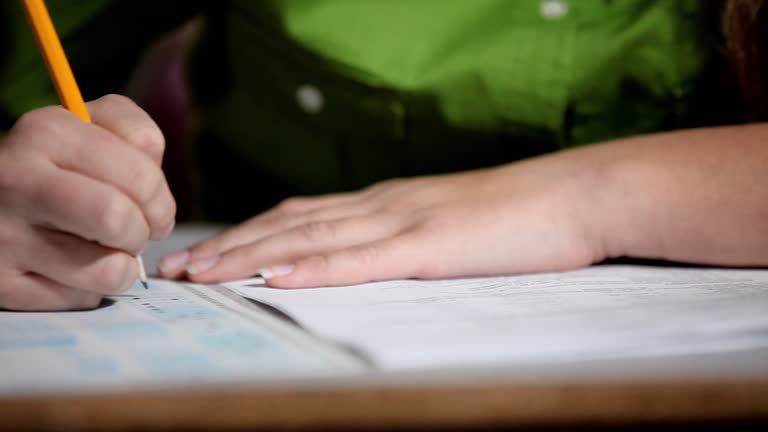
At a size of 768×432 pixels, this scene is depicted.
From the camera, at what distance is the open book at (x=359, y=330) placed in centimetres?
24

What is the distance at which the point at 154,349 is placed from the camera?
0.86ft

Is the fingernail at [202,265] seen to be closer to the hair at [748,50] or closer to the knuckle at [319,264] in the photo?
the knuckle at [319,264]

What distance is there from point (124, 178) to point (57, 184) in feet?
0.09

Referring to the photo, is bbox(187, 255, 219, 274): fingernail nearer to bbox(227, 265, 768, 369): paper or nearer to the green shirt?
bbox(227, 265, 768, 369): paper

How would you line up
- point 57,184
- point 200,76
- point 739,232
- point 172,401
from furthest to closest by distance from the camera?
point 200,76, point 739,232, point 57,184, point 172,401

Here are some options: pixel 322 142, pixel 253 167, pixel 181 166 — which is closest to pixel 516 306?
pixel 322 142

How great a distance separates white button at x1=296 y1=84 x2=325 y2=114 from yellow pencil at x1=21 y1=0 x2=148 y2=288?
37cm

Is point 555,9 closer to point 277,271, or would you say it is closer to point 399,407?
point 277,271

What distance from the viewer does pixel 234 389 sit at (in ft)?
0.64

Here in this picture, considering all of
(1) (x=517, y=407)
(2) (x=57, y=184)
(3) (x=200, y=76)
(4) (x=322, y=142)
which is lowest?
(1) (x=517, y=407)

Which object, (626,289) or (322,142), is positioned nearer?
(626,289)

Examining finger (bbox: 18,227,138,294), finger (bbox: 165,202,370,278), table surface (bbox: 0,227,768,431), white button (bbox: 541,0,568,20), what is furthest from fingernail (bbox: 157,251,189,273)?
white button (bbox: 541,0,568,20)

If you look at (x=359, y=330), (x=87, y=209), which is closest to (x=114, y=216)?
(x=87, y=209)

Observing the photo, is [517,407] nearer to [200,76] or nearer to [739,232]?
[739,232]
